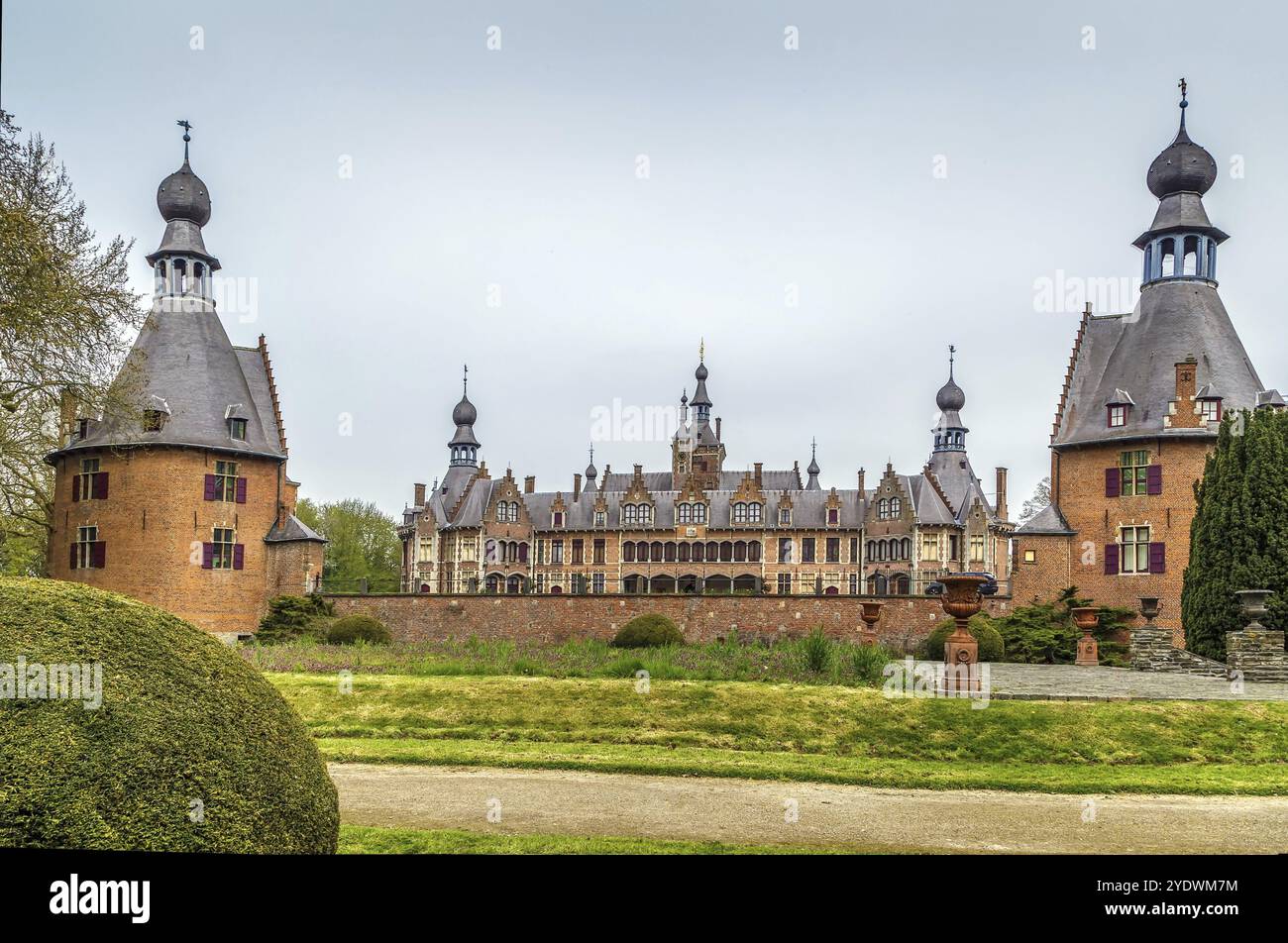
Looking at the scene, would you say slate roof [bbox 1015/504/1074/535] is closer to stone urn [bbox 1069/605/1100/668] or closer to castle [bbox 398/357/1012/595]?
stone urn [bbox 1069/605/1100/668]

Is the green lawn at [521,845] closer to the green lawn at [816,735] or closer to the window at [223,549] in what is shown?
the green lawn at [816,735]

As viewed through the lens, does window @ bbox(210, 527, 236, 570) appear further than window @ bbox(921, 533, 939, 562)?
No

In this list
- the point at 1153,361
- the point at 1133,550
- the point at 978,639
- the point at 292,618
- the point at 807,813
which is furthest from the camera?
the point at 1153,361

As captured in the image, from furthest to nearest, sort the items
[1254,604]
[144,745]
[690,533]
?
[690,533]
[1254,604]
[144,745]

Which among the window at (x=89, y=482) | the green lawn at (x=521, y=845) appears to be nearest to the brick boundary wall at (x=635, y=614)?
the window at (x=89, y=482)

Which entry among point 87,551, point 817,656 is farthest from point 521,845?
point 87,551

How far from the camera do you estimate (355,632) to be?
3028 cm

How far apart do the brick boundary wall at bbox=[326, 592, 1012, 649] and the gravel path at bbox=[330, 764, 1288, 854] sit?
18.0 metres

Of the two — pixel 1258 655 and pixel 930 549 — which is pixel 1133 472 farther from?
pixel 930 549

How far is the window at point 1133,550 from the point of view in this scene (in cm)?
3309

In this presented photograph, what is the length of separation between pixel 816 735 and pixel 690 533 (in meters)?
52.1

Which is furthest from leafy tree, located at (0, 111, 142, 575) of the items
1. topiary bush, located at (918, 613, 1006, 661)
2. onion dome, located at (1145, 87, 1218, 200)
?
onion dome, located at (1145, 87, 1218, 200)

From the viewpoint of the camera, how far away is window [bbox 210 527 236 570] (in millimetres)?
36250
